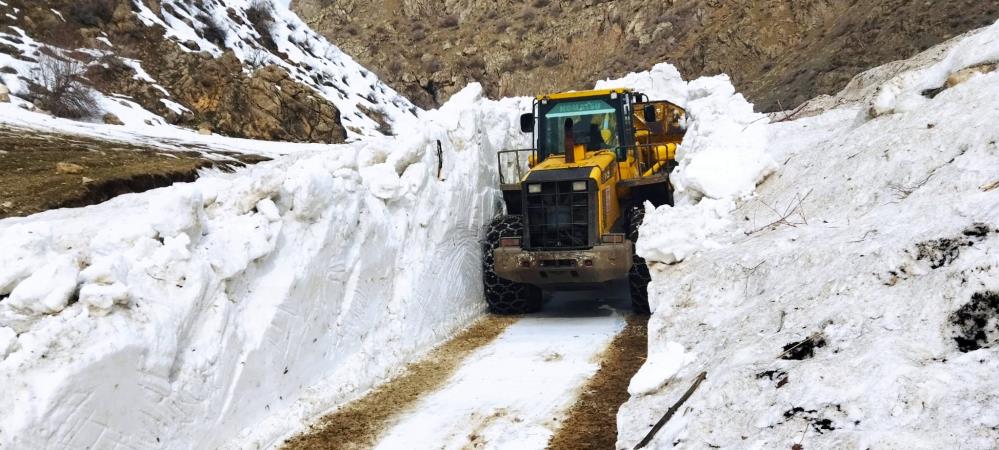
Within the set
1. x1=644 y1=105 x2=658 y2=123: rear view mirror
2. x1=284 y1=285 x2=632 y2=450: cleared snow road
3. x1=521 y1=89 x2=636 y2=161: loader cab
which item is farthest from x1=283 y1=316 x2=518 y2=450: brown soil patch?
x1=644 y1=105 x2=658 y2=123: rear view mirror

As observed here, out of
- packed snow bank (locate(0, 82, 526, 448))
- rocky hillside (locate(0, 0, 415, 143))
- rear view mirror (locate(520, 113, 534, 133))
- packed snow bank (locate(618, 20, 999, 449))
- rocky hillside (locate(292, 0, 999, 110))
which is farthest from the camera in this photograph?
rocky hillside (locate(292, 0, 999, 110))

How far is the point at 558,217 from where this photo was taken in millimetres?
8875

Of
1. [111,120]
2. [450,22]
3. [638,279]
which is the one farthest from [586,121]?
[450,22]

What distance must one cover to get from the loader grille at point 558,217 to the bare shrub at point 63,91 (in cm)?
1048

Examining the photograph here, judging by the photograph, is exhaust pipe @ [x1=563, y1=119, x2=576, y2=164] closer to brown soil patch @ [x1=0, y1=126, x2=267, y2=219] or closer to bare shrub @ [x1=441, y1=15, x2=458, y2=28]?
brown soil patch @ [x1=0, y1=126, x2=267, y2=219]

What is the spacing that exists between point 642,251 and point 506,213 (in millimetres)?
3692

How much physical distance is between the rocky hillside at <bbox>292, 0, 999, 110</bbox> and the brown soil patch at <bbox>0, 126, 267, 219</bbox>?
18.4 metres

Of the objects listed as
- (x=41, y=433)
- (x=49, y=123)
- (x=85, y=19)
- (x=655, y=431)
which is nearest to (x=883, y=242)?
(x=655, y=431)

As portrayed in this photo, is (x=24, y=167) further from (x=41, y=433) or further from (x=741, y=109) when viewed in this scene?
(x=741, y=109)

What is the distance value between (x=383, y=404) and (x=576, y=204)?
Result: 139 inches

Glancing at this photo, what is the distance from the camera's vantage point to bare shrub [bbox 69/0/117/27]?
19.9 metres

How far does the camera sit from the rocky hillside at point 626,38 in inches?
1024

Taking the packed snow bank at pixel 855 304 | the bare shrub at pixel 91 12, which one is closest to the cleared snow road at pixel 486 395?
the packed snow bank at pixel 855 304

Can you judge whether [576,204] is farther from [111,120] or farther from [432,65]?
[432,65]
